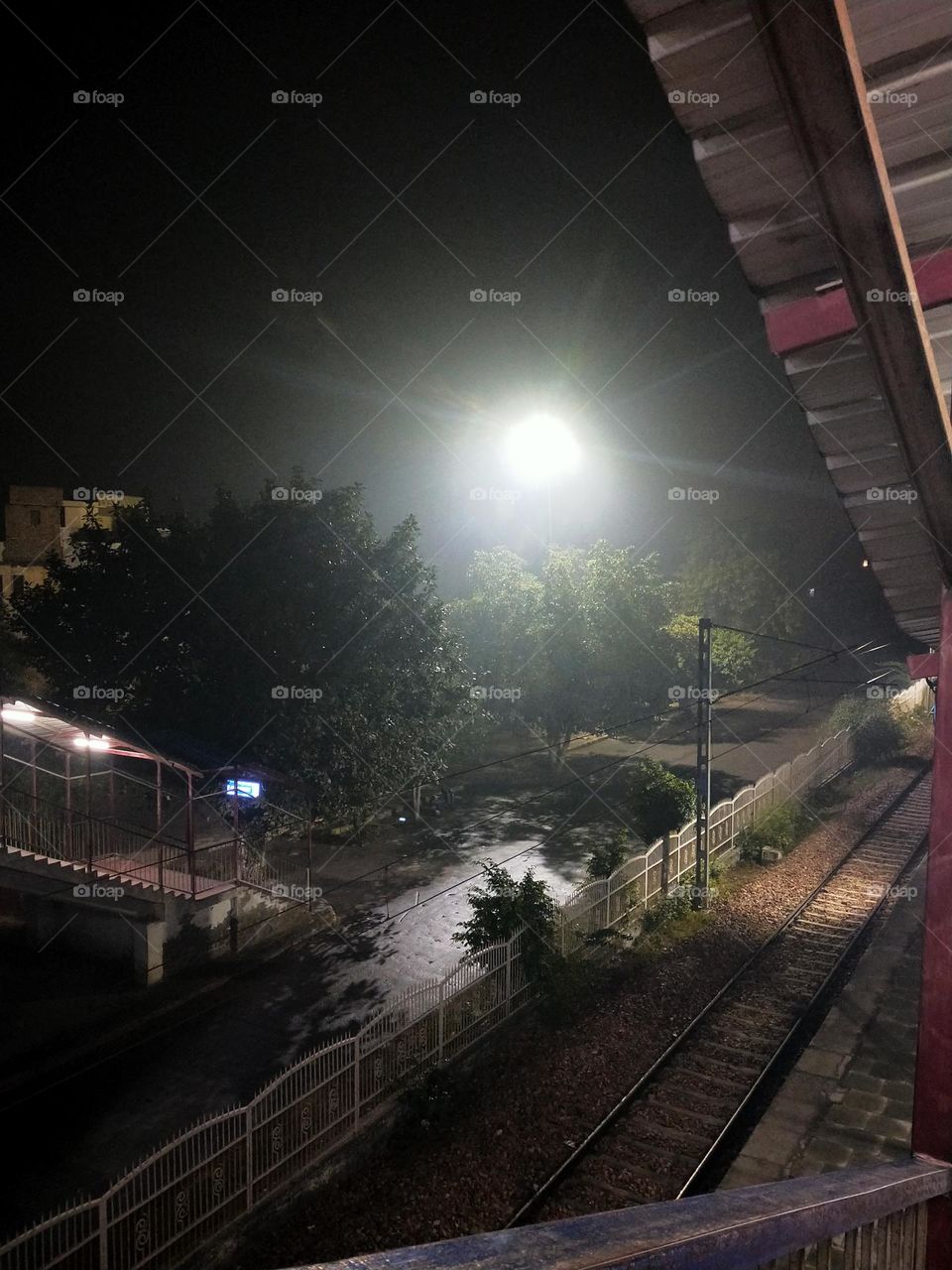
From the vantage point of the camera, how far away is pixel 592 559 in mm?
29953

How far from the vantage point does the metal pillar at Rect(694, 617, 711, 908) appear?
595 inches

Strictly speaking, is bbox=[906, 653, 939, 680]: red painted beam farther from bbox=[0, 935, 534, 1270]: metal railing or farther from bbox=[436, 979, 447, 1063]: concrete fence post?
bbox=[436, 979, 447, 1063]: concrete fence post

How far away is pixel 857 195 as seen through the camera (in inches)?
81.8

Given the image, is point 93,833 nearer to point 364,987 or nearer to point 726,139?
point 364,987

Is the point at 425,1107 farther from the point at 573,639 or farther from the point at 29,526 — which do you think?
the point at 29,526

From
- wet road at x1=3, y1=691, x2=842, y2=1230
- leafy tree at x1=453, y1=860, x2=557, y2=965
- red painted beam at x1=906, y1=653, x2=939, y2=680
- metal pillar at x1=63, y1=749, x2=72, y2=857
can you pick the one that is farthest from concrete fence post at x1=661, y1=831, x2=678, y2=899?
metal pillar at x1=63, y1=749, x2=72, y2=857

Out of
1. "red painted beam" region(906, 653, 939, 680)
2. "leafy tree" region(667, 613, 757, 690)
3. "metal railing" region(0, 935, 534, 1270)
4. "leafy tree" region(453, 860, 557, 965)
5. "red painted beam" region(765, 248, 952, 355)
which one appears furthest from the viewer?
"leafy tree" region(667, 613, 757, 690)

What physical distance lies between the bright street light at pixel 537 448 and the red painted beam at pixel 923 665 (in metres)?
35.7

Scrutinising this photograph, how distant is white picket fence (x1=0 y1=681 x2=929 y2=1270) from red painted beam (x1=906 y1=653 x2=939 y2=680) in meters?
6.95

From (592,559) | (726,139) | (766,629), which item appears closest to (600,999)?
(726,139)

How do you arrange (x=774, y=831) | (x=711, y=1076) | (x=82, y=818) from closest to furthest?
(x=711, y=1076), (x=82, y=818), (x=774, y=831)

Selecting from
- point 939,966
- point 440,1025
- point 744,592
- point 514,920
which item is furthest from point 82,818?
point 744,592

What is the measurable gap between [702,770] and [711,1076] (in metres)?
6.42

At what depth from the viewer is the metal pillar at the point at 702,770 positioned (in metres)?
15.1
